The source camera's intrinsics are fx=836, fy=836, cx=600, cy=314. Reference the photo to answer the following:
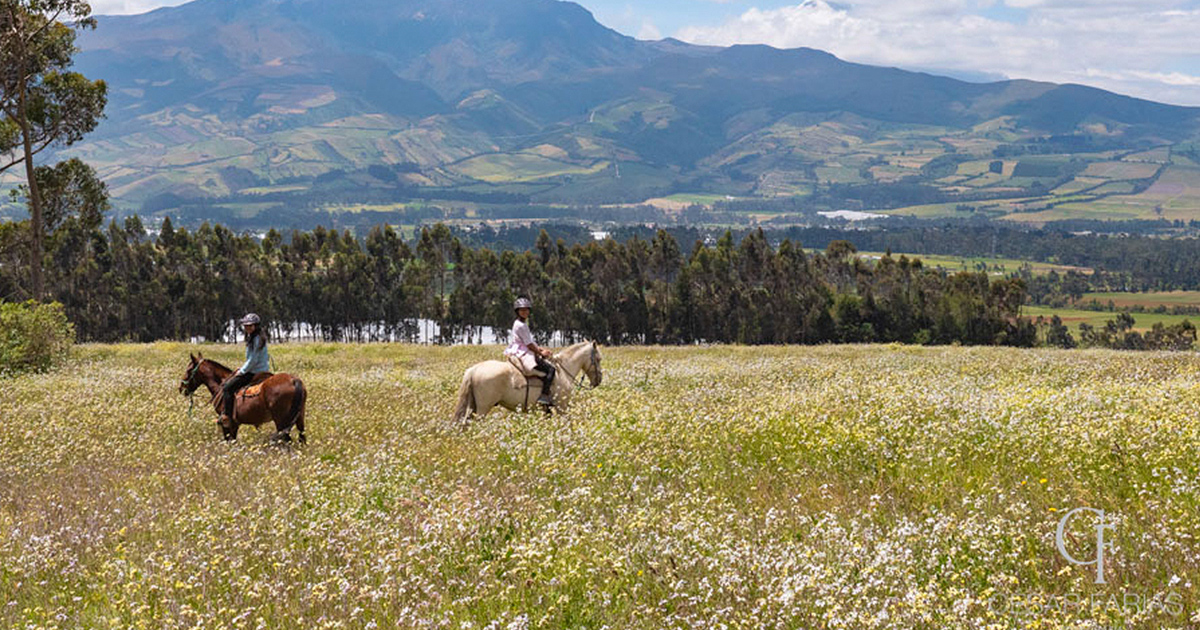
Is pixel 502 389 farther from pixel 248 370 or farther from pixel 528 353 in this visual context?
pixel 248 370

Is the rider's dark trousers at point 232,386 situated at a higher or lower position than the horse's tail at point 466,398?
higher

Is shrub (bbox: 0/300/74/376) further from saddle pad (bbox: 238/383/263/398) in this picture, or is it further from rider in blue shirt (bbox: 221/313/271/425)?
saddle pad (bbox: 238/383/263/398)

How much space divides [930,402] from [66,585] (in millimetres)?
13146

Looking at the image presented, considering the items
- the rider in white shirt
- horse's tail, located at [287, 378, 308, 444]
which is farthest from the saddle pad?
the rider in white shirt

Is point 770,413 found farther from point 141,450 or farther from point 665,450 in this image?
point 141,450

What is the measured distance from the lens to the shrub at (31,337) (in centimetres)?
3366

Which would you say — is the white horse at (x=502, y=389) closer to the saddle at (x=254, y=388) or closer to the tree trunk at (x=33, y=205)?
the saddle at (x=254, y=388)

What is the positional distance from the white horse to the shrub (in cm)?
2358

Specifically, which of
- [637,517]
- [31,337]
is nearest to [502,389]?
[637,517]

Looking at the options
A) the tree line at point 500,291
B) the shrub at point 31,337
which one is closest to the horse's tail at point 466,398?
the shrub at point 31,337

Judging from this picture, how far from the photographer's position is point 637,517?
27.7 feet

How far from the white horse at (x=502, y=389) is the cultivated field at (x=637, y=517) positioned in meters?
1.30

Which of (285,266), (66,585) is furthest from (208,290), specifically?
(66,585)

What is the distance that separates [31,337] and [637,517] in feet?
117
